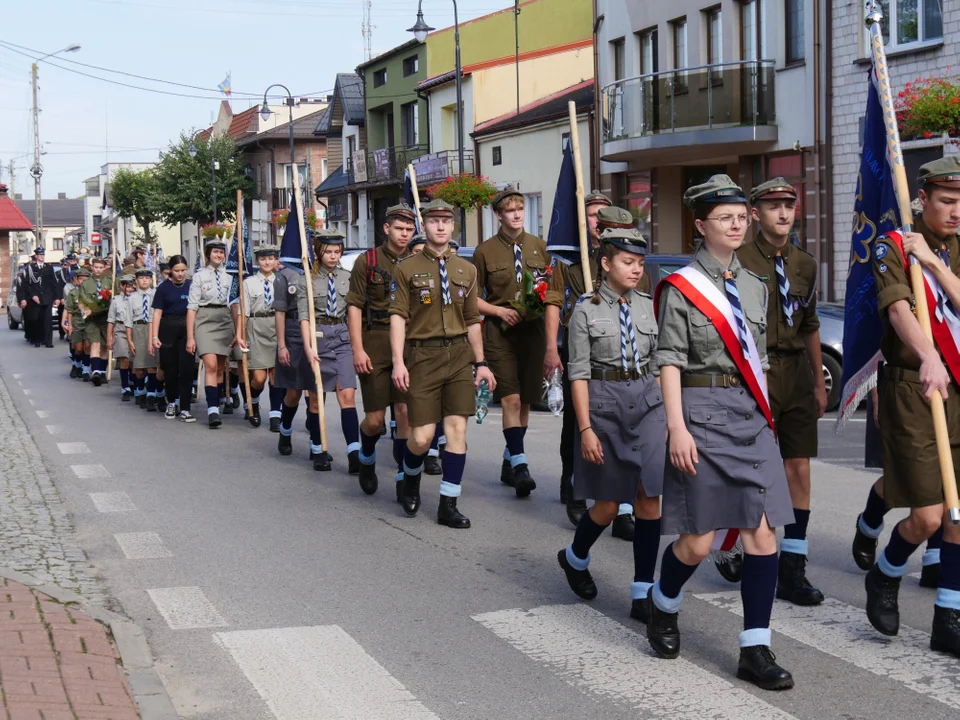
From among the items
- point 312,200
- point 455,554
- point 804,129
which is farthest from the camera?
point 312,200

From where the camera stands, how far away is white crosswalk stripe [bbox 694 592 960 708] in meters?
5.18

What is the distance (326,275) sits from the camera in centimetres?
1155

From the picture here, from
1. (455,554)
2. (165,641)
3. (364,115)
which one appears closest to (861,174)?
(455,554)

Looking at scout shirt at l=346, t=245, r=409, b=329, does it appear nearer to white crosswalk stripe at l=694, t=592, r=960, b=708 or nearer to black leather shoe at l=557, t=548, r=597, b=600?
black leather shoe at l=557, t=548, r=597, b=600

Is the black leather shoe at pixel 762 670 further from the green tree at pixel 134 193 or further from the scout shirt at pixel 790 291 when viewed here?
the green tree at pixel 134 193

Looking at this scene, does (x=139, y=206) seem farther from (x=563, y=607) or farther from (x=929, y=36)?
(x=563, y=607)

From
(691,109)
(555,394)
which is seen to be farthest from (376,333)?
(691,109)

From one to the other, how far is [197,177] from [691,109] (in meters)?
51.5

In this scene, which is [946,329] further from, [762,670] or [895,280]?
[762,670]

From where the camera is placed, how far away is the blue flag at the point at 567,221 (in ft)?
26.9

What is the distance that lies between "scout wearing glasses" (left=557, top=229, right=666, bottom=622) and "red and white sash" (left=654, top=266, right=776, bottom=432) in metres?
1.04

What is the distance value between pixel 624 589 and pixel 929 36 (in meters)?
18.1

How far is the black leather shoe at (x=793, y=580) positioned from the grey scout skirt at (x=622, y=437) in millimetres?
784

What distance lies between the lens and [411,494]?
9.13 metres
